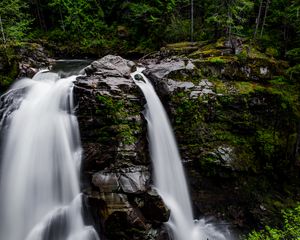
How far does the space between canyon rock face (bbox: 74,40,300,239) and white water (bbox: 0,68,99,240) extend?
1.73 ft

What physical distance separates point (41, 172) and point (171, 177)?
461 cm

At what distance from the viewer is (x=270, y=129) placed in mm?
11320

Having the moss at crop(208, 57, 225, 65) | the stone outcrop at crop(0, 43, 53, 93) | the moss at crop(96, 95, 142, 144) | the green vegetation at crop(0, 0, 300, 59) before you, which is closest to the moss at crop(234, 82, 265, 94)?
the moss at crop(208, 57, 225, 65)

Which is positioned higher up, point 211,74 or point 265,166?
point 211,74

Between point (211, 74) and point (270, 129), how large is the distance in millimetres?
3595

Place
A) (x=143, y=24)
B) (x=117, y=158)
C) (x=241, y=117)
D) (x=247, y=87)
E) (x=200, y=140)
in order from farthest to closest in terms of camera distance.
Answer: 1. (x=143, y=24)
2. (x=247, y=87)
3. (x=241, y=117)
4. (x=200, y=140)
5. (x=117, y=158)

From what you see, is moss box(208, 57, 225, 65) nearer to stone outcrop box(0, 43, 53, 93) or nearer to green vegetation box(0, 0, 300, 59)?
green vegetation box(0, 0, 300, 59)

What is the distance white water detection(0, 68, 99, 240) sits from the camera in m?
7.85

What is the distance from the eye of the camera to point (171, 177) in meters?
9.71

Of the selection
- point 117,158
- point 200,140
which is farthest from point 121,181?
point 200,140

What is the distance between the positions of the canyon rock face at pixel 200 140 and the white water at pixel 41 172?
53 cm

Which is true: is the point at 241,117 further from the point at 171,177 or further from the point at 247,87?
the point at 171,177

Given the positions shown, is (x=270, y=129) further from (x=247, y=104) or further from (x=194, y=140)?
(x=194, y=140)

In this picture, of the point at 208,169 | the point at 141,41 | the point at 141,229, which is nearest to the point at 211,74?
the point at 208,169
